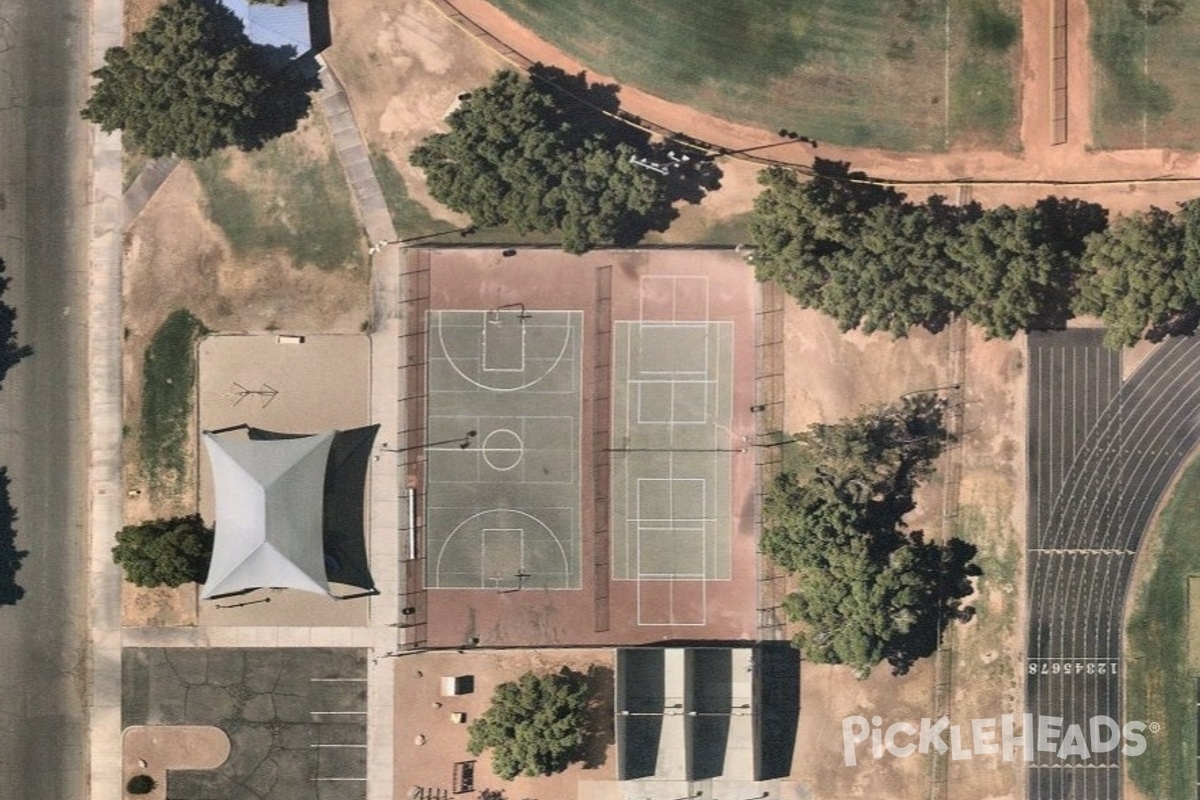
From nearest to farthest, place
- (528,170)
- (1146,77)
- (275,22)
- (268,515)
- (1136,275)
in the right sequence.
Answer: (1136,275) → (528,170) → (268,515) → (275,22) → (1146,77)

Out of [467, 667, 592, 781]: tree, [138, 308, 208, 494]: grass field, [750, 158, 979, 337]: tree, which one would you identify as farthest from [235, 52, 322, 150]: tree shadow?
[467, 667, 592, 781]: tree

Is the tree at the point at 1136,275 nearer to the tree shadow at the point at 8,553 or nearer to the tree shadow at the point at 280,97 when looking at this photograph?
the tree shadow at the point at 280,97

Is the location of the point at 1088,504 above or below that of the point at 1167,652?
above

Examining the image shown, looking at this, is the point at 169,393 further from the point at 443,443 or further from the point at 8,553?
the point at 443,443

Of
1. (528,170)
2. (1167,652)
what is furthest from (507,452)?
(1167,652)

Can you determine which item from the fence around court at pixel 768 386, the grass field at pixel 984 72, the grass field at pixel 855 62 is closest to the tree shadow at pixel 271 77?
the grass field at pixel 855 62

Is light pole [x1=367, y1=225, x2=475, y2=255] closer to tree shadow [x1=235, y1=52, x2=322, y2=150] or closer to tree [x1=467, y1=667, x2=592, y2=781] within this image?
tree shadow [x1=235, y1=52, x2=322, y2=150]
